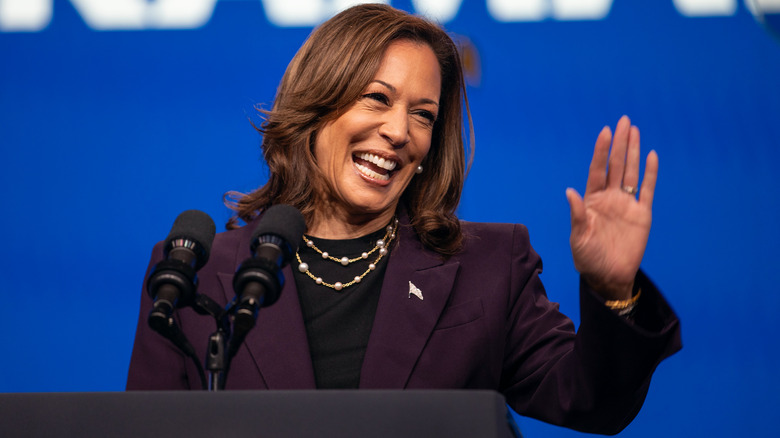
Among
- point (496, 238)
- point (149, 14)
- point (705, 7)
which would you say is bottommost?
point (496, 238)

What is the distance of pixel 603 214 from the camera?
4.24 ft

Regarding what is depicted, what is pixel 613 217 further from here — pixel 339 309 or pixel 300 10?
pixel 300 10

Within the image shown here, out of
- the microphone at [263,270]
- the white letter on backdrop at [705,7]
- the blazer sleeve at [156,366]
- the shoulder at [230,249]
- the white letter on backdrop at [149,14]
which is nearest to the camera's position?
the microphone at [263,270]

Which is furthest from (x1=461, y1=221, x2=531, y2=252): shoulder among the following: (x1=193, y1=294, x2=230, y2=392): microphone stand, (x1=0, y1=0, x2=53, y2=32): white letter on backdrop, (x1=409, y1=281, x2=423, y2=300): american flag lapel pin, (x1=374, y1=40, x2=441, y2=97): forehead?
(x1=0, y1=0, x2=53, y2=32): white letter on backdrop

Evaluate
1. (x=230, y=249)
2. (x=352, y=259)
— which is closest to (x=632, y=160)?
(x=352, y=259)

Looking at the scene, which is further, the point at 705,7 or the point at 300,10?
the point at 300,10

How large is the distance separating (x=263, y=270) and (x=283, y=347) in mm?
613

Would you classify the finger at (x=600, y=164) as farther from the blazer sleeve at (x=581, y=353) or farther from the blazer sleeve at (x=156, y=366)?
the blazer sleeve at (x=156, y=366)

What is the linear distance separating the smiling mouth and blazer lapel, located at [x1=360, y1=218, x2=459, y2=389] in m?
0.17

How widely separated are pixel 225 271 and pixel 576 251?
81 cm

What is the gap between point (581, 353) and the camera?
132cm

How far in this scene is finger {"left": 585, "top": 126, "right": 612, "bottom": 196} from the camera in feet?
4.01

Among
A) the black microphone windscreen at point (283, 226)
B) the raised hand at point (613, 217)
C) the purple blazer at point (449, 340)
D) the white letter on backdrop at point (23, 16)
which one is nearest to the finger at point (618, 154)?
the raised hand at point (613, 217)

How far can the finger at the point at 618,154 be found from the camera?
125cm
